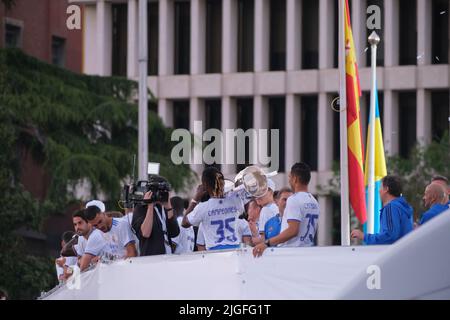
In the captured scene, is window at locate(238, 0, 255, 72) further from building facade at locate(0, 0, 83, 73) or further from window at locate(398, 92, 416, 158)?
building facade at locate(0, 0, 83, 73)

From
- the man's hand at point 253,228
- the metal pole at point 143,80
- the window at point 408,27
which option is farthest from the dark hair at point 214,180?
the window at point 408,27

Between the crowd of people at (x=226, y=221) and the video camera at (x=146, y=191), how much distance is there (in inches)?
1.4

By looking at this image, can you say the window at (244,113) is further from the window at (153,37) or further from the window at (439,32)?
the window at (439,32)

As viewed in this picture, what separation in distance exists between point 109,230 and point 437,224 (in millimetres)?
8987

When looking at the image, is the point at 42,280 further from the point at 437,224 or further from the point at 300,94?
the point at 437,224

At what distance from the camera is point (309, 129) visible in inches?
2137

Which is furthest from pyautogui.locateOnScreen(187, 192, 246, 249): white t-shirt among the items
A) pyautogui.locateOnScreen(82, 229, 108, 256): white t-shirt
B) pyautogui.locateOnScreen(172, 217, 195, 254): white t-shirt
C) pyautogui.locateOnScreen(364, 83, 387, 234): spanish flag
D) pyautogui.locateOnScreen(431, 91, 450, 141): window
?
pyautogui.locateOnScreen(431, 91, 450, 141): window

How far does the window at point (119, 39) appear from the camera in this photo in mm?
55878

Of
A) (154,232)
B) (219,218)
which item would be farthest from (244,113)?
(219,218)

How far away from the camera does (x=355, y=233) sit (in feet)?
37.3

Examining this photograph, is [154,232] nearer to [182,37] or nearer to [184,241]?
[184,241]

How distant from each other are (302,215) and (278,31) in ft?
141

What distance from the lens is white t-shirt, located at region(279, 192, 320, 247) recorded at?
1169 centimetres
